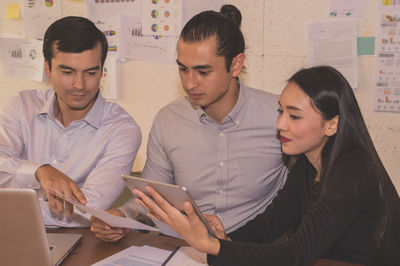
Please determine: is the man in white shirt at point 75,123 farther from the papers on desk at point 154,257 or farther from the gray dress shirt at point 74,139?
the papers on desk at point 154,257

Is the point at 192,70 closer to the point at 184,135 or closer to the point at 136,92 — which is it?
the point at 184,135

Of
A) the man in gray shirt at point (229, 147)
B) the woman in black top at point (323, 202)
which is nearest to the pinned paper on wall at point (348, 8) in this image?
the man in gray shirt at point (229, 147)

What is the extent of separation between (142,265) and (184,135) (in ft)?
2.23

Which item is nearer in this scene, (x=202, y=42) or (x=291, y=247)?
(x=291, y=247)

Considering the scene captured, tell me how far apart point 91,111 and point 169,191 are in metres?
0.87

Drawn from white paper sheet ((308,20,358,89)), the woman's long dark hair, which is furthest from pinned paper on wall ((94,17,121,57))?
the woman's long dark hair

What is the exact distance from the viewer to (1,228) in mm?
1007

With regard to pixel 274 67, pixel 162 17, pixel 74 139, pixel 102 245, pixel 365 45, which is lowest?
pixel 102 245

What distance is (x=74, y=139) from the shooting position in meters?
1.75

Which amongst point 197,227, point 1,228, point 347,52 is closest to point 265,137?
point 347,52

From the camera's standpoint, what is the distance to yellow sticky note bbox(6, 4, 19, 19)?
2611mm

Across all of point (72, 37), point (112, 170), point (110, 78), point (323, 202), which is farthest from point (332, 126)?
point (110, 78)

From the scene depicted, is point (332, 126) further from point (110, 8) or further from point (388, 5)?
point (110, 8)

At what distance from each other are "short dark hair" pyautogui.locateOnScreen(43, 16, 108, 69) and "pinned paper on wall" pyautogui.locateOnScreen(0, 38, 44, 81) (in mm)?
926
